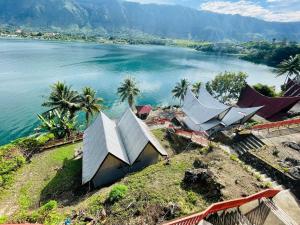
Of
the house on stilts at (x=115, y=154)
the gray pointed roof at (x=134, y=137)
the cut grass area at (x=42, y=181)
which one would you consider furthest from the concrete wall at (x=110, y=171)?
the cut grass area at (x=42, y=181)

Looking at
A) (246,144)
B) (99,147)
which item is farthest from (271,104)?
(99,147)

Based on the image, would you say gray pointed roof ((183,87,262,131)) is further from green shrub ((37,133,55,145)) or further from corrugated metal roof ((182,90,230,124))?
green shrub ((37,133,55,145))

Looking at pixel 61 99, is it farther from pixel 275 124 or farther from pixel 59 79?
pixel 59 79

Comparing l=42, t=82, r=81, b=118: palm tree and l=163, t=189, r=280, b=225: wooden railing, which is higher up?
l=163, t=189, r=280, b=225: wooden railing

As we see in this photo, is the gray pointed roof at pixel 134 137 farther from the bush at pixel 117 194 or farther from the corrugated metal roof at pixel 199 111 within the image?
the corrugated metal roof at pixel 199 111

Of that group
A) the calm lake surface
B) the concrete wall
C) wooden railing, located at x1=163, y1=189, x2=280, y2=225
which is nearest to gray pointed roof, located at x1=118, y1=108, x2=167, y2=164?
the concrete wall

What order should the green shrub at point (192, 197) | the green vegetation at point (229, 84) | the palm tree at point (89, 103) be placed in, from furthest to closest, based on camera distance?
the green vegetation at point (229, 84), the palm tree at point (89, 103), the green shrub at point (192, 197)
